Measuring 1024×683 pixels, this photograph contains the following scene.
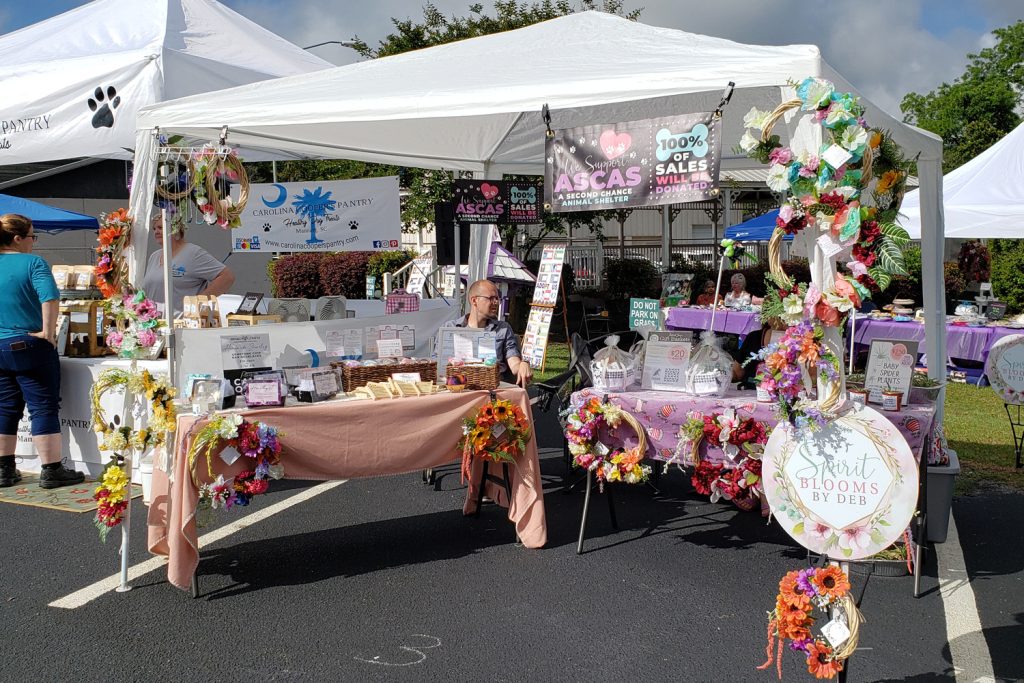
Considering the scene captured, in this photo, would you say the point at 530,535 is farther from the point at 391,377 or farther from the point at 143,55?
the point at 143,55

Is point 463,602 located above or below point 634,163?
below

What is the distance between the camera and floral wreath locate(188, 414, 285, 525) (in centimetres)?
393

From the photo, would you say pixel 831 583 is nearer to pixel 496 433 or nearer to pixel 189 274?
pixel 496 433

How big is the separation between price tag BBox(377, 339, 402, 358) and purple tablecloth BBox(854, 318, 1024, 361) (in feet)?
22.9

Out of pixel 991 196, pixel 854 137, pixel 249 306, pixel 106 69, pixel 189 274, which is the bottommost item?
pixel 249 306

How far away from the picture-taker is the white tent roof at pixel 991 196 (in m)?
9.78

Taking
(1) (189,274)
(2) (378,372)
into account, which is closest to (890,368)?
(2) (378,372)

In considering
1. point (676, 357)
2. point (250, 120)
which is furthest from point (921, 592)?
point (250, 120)

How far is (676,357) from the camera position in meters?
4.81

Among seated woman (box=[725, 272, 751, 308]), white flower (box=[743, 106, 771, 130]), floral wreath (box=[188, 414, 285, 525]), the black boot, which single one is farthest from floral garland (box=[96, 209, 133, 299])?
seated woman (box=[725, 272, 751, 308])

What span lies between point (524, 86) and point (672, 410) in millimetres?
1856

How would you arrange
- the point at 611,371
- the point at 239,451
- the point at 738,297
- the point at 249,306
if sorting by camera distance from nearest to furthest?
1. the point at 239,451
2. the point at 611,371
3. the point at 249,306
4. the point at 738,297

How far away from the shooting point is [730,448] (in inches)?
170

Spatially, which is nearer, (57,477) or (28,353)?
(28,353)
